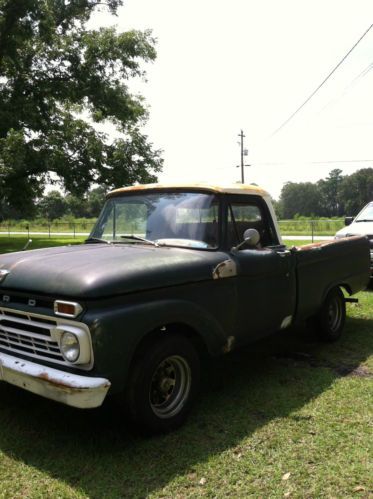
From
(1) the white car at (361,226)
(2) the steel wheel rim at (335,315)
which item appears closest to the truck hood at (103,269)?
(2) the steel wheel rim at (335,315)

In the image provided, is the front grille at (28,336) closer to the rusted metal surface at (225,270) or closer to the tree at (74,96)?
the rusted metal surface at (225,270)

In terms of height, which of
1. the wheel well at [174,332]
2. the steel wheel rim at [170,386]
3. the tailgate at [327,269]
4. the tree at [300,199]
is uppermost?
the tree at [300,199]

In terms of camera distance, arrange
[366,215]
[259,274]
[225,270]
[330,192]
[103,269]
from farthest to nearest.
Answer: [330,192] < [366,215] < [259,274] < [225,270] < [103,269]

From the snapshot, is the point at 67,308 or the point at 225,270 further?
the point at 225,270

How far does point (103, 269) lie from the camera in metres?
3.23

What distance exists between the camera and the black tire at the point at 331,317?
5719mm

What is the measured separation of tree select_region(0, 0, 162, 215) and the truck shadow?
57.0 ft

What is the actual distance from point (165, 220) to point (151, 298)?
1184mm

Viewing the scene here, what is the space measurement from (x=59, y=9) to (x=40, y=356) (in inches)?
905

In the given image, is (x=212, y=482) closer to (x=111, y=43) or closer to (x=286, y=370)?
(x=286, y=370)

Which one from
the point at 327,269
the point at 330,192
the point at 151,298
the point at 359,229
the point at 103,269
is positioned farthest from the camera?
the point at 330,192

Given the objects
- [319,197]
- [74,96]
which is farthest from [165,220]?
[319,197]

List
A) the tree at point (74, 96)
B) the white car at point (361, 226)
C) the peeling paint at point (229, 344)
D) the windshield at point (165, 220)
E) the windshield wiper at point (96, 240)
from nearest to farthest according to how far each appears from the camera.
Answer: the peeling paint at point (229, 344)
the windshield at point (165, 220)
the windshield wiper at point (96, 240)
the white car at point (361, 226)
the tree at point (74, 96)

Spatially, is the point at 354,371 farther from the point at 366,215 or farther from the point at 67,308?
the point at 366,215
